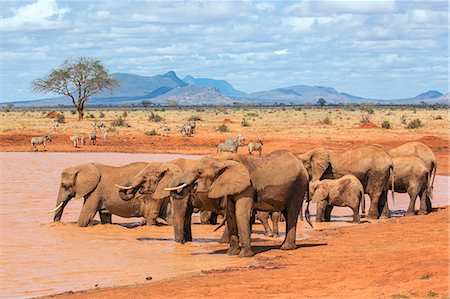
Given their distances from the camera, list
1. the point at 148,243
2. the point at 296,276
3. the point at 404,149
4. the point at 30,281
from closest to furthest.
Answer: the point at 296,276 → the point at 30,281 → the point at 148,243 → the point at 404,149

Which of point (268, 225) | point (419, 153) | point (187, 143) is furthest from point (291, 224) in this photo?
point (187, 143)

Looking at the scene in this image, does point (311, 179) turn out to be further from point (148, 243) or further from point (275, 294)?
point (275, 294)

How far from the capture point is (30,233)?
17.0 m

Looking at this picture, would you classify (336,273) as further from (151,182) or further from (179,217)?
(151,182)

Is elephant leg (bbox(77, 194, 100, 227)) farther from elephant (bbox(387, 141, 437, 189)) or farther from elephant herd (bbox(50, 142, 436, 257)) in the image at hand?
elephant (bbox(387, 141, 437, 189))

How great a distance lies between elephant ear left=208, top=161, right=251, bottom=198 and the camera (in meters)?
13.9

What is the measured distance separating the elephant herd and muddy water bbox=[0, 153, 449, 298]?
433 mm

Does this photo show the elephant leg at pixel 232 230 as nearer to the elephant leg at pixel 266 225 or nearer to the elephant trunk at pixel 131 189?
the elephant leg at pixel 266 225

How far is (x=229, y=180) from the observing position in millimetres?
14000

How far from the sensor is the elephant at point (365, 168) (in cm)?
2000

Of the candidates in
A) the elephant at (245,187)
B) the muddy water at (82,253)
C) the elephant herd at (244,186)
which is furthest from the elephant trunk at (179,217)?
the elephant at (245,187)

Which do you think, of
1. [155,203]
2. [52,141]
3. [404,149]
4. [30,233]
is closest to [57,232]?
[30,233]

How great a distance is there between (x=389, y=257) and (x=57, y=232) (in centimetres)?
739

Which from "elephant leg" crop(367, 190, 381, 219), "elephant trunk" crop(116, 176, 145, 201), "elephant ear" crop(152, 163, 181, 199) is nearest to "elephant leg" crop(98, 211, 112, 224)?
"elephant trunk" crop(116, 176, 145, 201)
